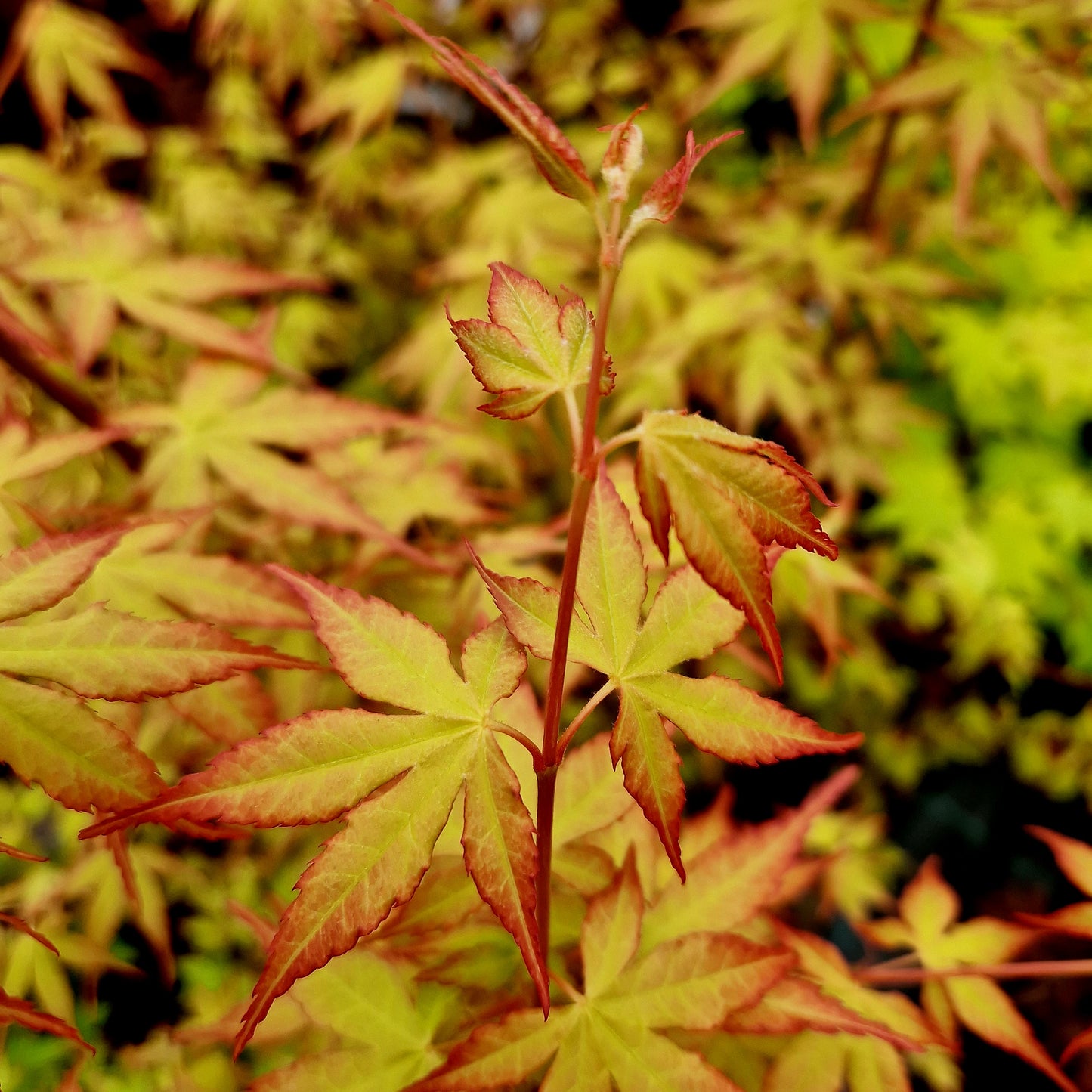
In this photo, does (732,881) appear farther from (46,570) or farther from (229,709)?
(46,570)

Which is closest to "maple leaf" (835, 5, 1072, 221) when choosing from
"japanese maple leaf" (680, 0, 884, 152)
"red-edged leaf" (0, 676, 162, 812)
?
"japanese maple leaf" (680, 0, 884, 152)

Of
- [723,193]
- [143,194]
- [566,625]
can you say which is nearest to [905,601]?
[723,193]

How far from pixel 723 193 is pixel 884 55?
55cm

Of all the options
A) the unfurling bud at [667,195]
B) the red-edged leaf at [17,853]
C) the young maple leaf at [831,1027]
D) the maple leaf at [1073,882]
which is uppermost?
the unfurling bud at [667,195]

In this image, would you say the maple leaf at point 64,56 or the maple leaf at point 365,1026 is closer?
the maple leaf at point 365,1026

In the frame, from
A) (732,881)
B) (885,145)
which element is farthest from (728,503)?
(885,145)

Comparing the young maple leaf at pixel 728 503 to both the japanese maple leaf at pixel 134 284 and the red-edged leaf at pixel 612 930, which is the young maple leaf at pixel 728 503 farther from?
the japanese maple leaf at pixel 134 284

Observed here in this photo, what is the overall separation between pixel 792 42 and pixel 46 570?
1.50 m

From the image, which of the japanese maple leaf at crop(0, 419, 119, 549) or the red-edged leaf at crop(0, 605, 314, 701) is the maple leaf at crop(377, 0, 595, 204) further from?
the japanese maple leaf at crop(0, 419, 119, 549)

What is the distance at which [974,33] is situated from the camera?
194 centimetres

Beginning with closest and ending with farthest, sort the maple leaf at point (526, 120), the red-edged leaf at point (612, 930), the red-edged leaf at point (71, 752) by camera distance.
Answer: the maple leaf at point (526, 120), the red-edged leaf at point (71, 752), the red-edged leaf at point (612, 930)

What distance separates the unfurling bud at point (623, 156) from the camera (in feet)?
1.37

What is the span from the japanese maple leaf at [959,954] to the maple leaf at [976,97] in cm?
106

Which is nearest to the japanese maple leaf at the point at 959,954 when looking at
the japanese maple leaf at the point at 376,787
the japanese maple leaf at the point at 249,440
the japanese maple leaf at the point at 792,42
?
the japanese maple leaf at the point at 376,787
